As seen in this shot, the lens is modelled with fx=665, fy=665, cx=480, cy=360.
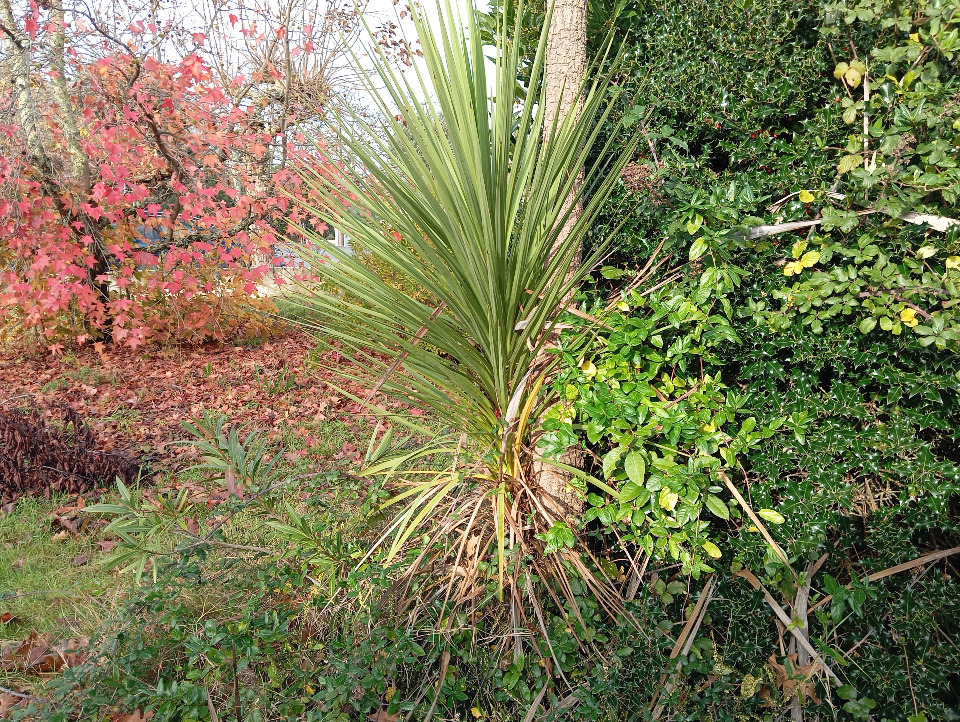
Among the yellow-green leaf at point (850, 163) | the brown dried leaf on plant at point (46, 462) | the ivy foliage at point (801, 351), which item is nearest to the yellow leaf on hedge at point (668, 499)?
the ivy foliage at point (801, 351)

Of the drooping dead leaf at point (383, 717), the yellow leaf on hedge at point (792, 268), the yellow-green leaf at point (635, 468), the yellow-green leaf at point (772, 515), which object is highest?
the yellow leaf on hedge at point (792, 268)

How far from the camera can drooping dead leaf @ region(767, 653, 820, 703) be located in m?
2.06

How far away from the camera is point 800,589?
2148 mm

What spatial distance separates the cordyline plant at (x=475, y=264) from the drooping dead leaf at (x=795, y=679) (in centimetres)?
70

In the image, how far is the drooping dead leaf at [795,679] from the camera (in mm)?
2059

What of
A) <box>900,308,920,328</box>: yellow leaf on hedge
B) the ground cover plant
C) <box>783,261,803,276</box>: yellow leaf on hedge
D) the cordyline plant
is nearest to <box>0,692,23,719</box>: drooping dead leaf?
the ground cover plant

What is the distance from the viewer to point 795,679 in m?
2.06

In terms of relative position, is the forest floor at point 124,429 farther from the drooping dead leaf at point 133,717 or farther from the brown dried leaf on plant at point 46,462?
the drooping dead leaf at point 133,717

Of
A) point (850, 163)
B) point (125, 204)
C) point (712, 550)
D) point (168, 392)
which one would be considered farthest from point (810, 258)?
point (125, 204)

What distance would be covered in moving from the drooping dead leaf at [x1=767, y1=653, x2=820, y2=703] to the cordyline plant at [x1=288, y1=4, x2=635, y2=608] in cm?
70

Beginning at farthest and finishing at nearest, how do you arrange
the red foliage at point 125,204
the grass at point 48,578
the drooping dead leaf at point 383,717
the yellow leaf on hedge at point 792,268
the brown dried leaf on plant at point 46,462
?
1. the red foliage at point 125,204
2. the brown dried leaf on plant at point 46,462
3. the grass at point 48,578
4. the drooping dead leaf at point 383,717
5. the yellow leaf on hedge at point 792,268

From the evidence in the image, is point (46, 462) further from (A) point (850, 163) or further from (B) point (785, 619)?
(A) point (850, 163)

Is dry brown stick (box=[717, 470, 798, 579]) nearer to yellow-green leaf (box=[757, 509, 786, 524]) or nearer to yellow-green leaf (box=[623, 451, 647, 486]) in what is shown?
yellow-green leaf (box=[757, 509, 786, 524])

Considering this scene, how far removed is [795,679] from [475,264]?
161 cm
